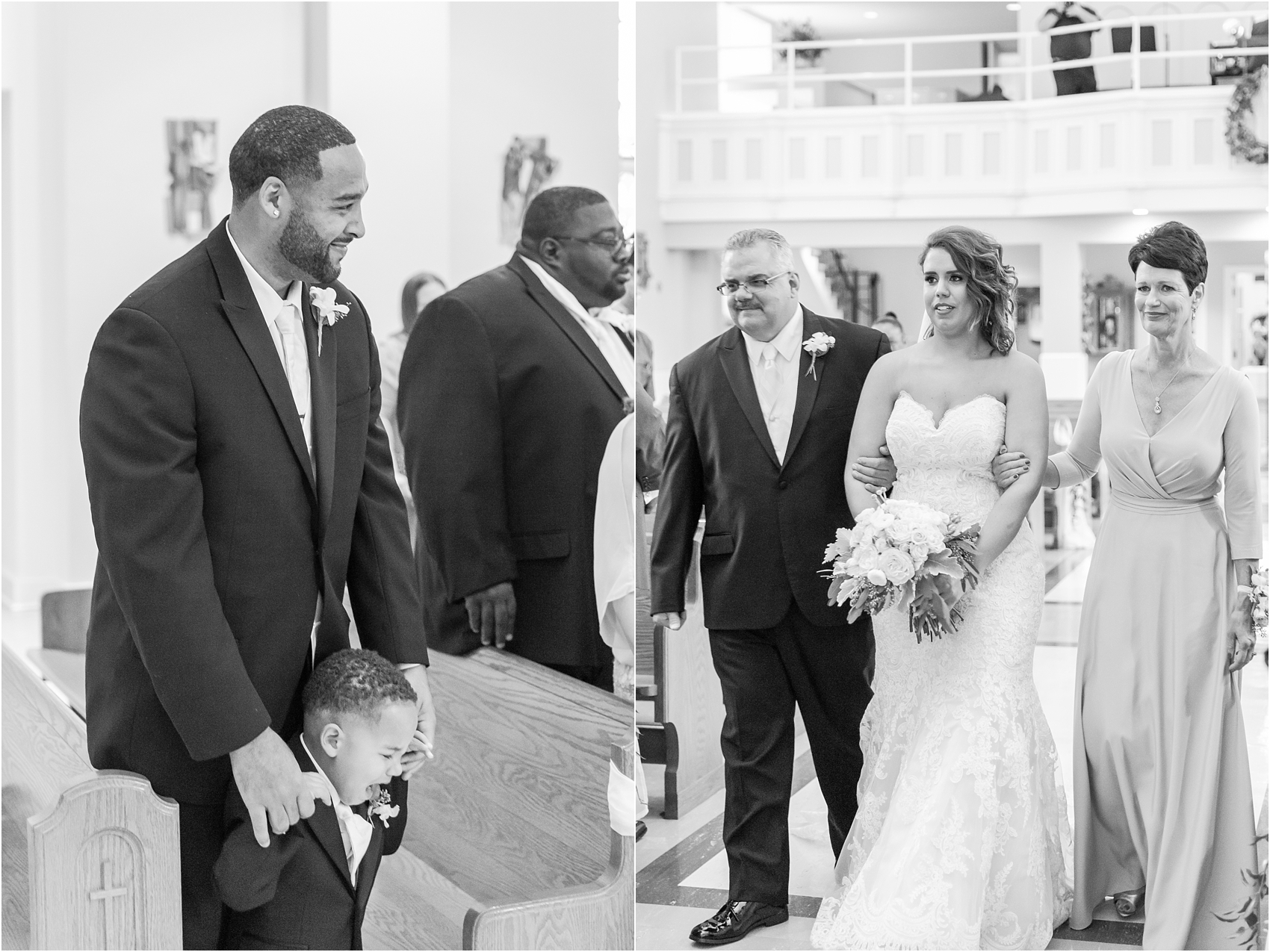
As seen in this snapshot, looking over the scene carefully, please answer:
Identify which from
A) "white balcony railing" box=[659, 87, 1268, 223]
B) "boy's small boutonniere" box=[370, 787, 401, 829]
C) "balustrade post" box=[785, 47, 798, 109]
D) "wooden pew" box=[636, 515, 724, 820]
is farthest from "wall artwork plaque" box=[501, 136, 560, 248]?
"balustrade post" box=[785, 47, 798, 109]

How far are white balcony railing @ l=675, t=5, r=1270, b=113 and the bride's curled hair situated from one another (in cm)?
48

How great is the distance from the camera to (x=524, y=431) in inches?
109

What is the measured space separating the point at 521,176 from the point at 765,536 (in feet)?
3.97

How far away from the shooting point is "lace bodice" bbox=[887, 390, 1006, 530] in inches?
133

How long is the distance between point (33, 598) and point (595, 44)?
5.21 feet

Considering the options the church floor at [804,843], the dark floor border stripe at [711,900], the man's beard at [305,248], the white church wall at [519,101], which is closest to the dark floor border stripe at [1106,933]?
the church floor at [804,843]

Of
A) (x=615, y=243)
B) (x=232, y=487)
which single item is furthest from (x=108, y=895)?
(x=615, y=243)

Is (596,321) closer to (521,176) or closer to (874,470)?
(521,176)

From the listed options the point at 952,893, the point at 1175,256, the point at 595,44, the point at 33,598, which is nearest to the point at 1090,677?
the point at 952,893

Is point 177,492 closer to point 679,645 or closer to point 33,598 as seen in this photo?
point 33,598

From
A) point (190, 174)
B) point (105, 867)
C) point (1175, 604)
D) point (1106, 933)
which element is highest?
point (190, 174)

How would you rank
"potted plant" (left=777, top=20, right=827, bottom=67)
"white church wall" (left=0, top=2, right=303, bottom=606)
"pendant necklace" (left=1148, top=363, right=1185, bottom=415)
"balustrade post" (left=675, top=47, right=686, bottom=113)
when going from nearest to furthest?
"white church wall" (left=0, top=2, right=303, bottom=606) → "pendant necklace" (left=1148, top=363, right=1185, bottom=415) → "potted plant" (left=777, top=20, right=827, bottom=67) → "balustrade post" (left=675, top=47, right=686, bottom=113)

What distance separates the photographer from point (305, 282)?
2.37 meters

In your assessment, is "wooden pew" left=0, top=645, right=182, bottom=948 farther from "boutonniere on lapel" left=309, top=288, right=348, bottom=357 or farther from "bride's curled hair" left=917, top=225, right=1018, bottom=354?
"bride's curled hair" left=917, top=225, right=1018, bottom=354
